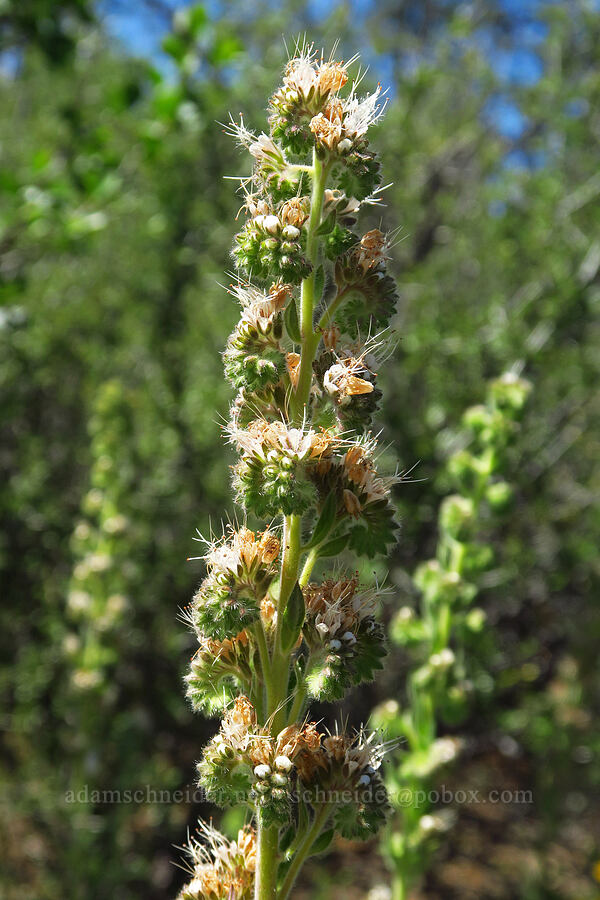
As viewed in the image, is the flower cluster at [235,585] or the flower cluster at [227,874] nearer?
the flower cluster at [235,585]

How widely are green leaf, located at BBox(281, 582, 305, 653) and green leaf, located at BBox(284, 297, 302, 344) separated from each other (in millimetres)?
526

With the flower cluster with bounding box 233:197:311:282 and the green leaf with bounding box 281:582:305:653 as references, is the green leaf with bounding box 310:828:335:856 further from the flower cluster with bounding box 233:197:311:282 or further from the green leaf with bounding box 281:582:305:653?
the flower cluster with bounding box 233:197:311:282

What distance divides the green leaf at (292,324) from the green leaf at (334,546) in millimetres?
427

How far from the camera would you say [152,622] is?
19.3 ft

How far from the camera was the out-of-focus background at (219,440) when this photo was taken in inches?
189

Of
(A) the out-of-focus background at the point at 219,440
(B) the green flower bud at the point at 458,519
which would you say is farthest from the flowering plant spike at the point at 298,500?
(A) the out-of-focus background at the point at 219,440

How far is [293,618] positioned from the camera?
5.17 feet

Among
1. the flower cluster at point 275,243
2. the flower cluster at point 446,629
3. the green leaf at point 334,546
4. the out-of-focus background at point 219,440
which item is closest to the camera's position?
the flower cluster at point 275,243

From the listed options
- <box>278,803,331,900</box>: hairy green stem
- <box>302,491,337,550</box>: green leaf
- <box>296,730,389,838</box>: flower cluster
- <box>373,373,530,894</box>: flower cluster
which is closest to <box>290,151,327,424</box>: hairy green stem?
<box>302,491,337,550</box>: green leaf

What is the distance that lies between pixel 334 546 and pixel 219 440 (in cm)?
398

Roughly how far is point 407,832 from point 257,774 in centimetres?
167

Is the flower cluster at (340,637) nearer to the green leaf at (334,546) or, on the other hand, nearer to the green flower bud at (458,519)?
the green leaf at (334,546)

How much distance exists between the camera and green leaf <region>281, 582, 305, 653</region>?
1.58 metres

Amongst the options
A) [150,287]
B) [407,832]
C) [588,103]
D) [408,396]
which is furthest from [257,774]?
[588,103]
